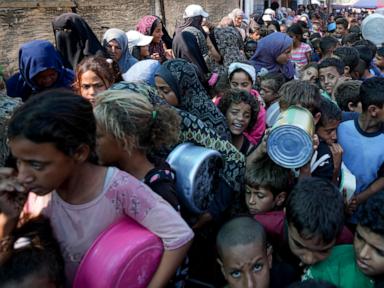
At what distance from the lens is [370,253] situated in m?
1.62

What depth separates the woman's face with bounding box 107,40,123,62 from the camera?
4703 mm

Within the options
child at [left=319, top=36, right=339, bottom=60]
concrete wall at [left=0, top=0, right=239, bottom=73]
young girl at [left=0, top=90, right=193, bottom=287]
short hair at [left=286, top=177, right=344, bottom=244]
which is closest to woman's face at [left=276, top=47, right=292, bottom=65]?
child at [left=319, top=36, right=339, bottom=60]

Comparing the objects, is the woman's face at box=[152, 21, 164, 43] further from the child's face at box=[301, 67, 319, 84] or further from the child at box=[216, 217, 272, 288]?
the child at box=[216, 217, 272, 288]

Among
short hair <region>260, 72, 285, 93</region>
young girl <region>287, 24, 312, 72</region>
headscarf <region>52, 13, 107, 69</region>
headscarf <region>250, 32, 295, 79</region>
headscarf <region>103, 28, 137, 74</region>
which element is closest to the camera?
short hair <region>260, 72, 285, 93</region>

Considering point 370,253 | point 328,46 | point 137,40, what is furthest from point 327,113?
point 328,46

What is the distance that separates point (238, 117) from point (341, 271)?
140cm

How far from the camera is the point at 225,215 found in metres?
2.38

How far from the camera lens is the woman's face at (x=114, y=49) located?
4.70 m

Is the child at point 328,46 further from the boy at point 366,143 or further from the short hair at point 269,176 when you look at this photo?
the short hair at point 269,176

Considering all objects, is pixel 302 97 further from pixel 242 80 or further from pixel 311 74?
pixel 311 74

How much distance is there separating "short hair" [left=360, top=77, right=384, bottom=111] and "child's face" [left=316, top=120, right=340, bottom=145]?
262mm

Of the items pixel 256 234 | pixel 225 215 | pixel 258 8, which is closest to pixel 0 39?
pixel 225 215

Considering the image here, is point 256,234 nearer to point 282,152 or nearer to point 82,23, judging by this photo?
point 282,152

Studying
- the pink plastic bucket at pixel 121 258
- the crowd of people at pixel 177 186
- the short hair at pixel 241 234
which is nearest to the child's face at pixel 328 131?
the crowd of people at pixel 177 186
